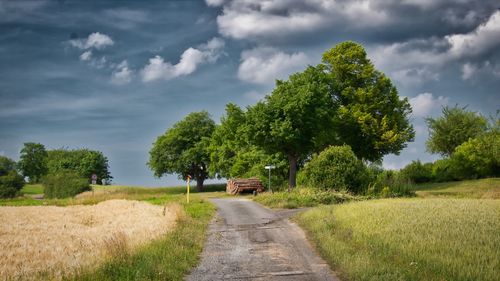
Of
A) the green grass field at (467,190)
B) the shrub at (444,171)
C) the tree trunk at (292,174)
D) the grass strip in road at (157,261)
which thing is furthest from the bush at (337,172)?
the shrub at (444,171)

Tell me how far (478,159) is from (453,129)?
18904 mm

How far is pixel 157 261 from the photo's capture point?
1328cm

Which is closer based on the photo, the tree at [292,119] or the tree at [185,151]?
the tree at [292,119]

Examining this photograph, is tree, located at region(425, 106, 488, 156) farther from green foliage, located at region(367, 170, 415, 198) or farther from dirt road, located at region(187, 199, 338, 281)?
dirt road, located at region(187, 199, 338, 281)

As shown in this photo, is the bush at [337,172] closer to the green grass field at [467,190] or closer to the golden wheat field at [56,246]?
the green grass field at [467,190]

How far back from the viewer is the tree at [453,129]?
72.9 meters

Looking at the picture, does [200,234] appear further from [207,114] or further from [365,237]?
[207,114]

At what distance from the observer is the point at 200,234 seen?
763 inches

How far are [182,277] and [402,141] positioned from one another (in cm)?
4631

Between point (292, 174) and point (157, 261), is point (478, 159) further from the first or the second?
point (157, 261)

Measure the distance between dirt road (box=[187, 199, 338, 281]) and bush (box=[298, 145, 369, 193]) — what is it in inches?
529

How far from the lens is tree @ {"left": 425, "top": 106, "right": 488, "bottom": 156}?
239 feet

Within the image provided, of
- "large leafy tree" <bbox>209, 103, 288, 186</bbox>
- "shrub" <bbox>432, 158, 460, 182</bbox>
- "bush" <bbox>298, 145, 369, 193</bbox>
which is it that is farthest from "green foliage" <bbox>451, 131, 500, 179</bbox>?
"bush" <bbox>298, 145, 369, 193</bbox>

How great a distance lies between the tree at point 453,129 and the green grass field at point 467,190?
22.0 metres
